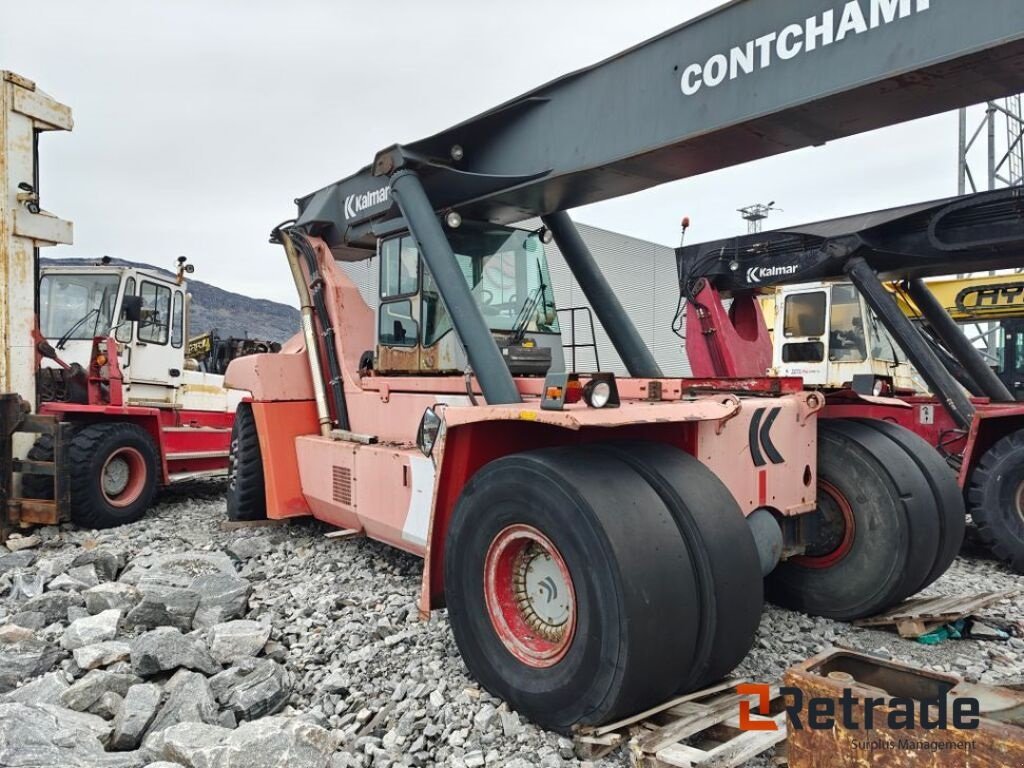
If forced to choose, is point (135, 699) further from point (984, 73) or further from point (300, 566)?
point (984, 73)

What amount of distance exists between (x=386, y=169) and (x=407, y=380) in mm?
1371

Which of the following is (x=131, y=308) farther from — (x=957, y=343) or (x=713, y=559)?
(x=957, y=343)

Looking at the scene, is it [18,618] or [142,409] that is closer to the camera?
[18,618]

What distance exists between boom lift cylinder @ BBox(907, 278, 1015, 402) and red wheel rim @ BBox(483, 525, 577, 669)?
5385mm

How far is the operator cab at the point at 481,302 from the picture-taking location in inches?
189

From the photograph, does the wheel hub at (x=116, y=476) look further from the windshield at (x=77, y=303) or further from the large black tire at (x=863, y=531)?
the large black tire at (x=863, y=531)

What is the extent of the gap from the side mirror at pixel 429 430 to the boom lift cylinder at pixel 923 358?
391 centimetres

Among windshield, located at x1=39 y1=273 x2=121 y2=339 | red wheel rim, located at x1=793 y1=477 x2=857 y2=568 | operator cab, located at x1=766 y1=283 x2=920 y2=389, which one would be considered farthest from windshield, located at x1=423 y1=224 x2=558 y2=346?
windshield, located at x1=39 y1=273 x2=121 y2=339

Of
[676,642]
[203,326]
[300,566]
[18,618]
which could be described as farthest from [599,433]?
[203,326]

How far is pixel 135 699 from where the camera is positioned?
299 centimetres

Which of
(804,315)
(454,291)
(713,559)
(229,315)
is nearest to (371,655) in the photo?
(713,559)

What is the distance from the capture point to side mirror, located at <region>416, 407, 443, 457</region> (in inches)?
166

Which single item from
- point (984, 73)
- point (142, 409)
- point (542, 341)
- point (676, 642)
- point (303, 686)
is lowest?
point (303, 686)

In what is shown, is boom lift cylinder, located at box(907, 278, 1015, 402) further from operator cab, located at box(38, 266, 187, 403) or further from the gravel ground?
operator cab, located at box(38, 266, 187, 403)
